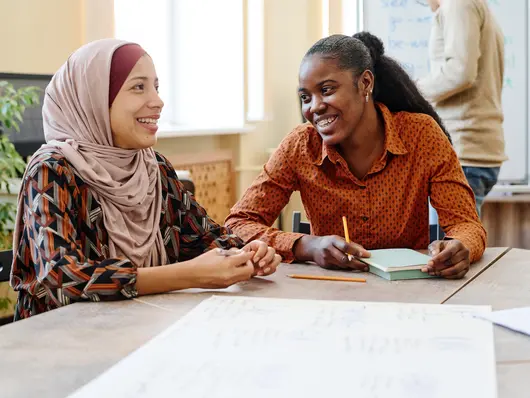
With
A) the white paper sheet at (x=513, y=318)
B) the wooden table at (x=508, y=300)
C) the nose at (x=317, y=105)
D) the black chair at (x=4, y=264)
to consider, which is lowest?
the black chair at (x=4, y=264)

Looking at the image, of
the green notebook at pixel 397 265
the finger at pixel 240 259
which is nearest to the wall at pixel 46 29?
the finger at pixel 240 259

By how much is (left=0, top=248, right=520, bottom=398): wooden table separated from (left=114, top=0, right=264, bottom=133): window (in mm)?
2463

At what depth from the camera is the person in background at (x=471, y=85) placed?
122 inches

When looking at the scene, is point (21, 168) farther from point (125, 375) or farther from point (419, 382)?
point (419, 382)

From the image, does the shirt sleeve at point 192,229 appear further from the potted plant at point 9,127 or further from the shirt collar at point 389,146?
the potted plant at point 9,127

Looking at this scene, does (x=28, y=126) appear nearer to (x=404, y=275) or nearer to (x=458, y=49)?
(x=404, y=275)

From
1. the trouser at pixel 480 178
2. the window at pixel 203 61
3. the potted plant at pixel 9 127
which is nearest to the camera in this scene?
the potted plant at pixel 9 127

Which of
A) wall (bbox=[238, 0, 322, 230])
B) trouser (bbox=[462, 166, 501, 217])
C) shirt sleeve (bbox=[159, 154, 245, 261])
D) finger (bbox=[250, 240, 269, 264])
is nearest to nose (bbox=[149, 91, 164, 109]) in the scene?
shirt sleeve (bbox=[159, 154, 245, 261])

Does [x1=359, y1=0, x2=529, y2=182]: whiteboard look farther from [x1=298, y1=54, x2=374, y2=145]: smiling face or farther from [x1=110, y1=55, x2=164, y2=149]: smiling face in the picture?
[x1=110, y1=55, x2=164, y2=149]: smiling face

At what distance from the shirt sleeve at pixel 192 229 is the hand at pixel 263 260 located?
24 centimetres

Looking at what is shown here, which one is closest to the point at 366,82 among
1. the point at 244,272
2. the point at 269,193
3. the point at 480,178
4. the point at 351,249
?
the point at 269,193

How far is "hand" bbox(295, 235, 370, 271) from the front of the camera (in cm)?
164

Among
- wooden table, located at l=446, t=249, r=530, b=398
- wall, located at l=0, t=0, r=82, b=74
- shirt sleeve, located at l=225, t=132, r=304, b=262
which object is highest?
wall, located at l=0, t=0, r=82, b=74

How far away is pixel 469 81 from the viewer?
3.14 m
